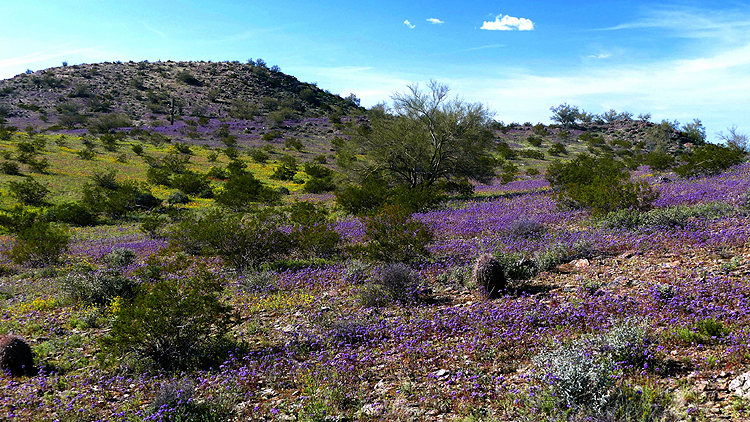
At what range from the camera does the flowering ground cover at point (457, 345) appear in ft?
13.0

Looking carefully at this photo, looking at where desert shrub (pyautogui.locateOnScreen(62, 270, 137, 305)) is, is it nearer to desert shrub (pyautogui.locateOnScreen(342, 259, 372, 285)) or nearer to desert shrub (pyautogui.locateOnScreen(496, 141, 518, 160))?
desert shrub (pyautogui.locateOnScreen(342, 259, 372, 285))

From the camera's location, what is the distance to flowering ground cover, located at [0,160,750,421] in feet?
13.0

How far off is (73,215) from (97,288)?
54.5 ft

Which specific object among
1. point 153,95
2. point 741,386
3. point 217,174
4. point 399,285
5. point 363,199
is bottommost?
point 399,285

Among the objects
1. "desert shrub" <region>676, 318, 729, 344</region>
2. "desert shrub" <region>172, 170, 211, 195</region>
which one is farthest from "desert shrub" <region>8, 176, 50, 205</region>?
"desert shrub" <region>676, 318, 729, 344</region>

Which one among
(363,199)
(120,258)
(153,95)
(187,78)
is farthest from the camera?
(187,78)

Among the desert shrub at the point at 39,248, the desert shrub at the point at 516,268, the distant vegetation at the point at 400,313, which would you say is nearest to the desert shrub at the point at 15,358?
the distant vegetation at the point at 400,313

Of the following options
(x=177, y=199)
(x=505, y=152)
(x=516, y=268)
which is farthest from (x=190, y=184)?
(x=505, y=152)

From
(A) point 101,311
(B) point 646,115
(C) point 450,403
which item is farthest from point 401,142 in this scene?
(B) point 646,115

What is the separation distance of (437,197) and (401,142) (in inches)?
203

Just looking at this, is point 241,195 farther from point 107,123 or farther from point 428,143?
point 107,123

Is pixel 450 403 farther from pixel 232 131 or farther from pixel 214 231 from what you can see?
pixel 232 131

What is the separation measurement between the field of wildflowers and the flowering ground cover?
0.08 ft

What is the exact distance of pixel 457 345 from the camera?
212 inches
